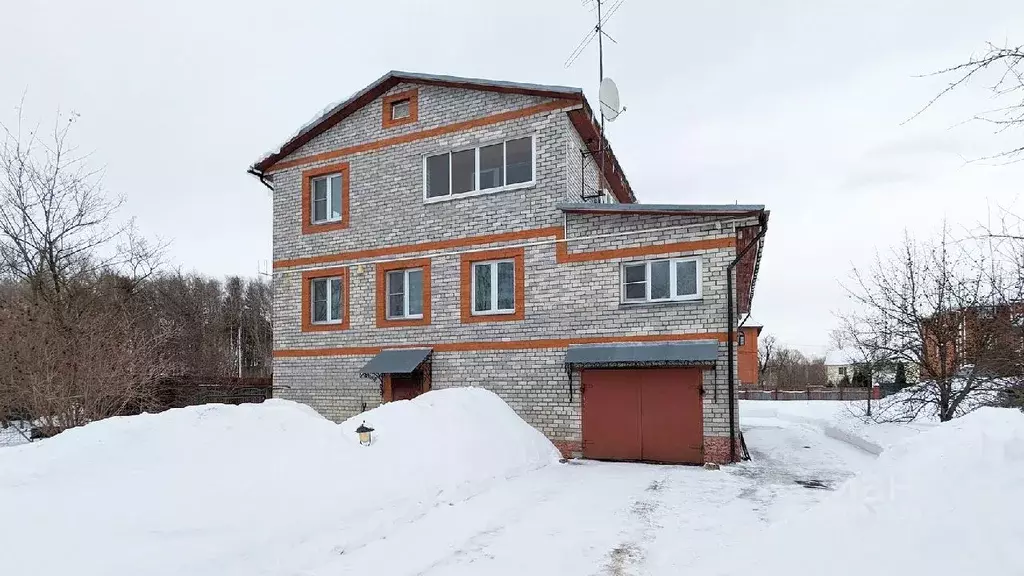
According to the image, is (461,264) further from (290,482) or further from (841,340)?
(841,340)

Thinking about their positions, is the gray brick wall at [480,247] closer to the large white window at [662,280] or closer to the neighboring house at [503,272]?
the neighboring house at [503,272]

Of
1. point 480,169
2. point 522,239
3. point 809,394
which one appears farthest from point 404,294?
point 809,394

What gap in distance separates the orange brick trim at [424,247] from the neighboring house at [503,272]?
0.04 metres

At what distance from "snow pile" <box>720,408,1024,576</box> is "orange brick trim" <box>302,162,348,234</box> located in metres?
11.9

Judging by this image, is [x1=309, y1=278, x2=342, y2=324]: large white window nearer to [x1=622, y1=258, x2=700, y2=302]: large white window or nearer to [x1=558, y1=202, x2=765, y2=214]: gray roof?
[x1=558, y1=202, x2=765, y2=214]: gray roof

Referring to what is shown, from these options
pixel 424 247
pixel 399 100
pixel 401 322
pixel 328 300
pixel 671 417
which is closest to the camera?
pixel 671 417

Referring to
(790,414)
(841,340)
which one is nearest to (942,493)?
(841,340)

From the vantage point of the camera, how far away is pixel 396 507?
6676mm

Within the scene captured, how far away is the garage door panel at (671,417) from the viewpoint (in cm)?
1081

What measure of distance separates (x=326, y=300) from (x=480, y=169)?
17.3 feet

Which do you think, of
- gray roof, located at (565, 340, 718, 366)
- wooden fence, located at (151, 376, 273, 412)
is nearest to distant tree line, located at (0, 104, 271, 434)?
wooden fence, located at (151, 376, 273, 412)

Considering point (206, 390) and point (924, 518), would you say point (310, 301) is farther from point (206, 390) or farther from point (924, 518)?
point (924, 518)

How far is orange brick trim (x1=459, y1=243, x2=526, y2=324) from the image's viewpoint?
12477mm

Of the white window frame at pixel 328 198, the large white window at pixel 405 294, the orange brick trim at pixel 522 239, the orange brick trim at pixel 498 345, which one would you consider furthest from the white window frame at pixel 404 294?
the white window frame at pixel 328 198
